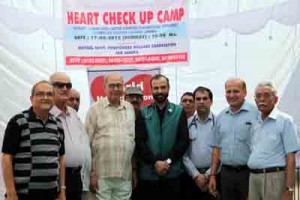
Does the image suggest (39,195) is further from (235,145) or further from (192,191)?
(235,145)

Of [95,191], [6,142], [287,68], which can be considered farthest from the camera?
[287,68]

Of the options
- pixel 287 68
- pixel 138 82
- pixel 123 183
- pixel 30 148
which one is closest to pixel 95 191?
pixel 123 183

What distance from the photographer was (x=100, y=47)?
5949 mm

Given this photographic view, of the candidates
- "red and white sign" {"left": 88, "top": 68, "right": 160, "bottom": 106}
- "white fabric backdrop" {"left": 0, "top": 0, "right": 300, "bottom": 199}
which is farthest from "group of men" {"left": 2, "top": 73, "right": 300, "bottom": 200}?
"white fabric backdrop" {"left": 0, "top": 0, "right": 300, "bottom": 199}

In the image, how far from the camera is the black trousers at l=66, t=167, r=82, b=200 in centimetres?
456

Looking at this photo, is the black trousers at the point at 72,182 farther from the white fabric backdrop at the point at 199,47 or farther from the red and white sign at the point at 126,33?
the red and white sign at the point at 126,33

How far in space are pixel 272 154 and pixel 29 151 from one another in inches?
73.3

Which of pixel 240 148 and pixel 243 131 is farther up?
pixel 243 131

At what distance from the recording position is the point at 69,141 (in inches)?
180

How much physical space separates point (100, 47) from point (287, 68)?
1922mm

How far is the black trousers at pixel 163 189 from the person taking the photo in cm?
482

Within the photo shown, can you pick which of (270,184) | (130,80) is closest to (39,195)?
(270,184)

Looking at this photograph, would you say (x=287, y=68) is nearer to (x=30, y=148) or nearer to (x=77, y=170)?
(x=77, y=170)

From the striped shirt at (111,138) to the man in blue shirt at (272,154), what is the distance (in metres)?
1.03
